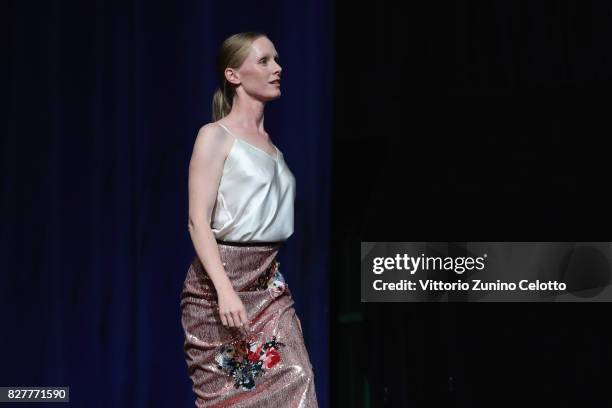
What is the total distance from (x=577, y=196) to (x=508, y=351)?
0.54 metres

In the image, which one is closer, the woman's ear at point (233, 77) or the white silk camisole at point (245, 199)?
the white silk camisole at point (245, 199)

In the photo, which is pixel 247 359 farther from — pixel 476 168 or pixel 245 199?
pixel 476 168

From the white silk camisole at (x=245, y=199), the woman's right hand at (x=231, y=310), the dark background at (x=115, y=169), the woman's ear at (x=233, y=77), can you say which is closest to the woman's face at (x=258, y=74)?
the woman's ear at (x=233, y=77)

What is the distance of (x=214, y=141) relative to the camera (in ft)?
8.12

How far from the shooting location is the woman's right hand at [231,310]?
237cm

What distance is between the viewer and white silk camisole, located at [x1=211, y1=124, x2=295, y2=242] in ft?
8.14

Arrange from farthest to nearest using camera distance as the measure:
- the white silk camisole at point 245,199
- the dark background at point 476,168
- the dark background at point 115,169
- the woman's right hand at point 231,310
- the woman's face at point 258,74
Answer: the dark background at point 115,169 < the dark background at point 476,168 < the woman's face at point 258,74 < the white silk camisole at point 245,199 < the woman's right hand at point 231,310

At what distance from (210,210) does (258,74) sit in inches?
14.9

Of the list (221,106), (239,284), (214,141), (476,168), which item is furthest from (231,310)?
(476,168)

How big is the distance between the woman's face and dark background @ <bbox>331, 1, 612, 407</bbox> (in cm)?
84

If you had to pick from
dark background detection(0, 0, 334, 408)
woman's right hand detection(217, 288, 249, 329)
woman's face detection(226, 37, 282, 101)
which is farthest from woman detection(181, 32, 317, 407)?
dark background detection(0, 0, 334, 408)

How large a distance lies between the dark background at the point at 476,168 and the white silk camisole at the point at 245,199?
0.93 meters

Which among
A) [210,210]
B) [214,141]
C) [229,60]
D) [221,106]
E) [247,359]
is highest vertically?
[229,60]

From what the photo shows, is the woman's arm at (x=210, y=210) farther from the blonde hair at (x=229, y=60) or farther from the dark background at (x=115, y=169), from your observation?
the dark background at (x=115, y=169)
